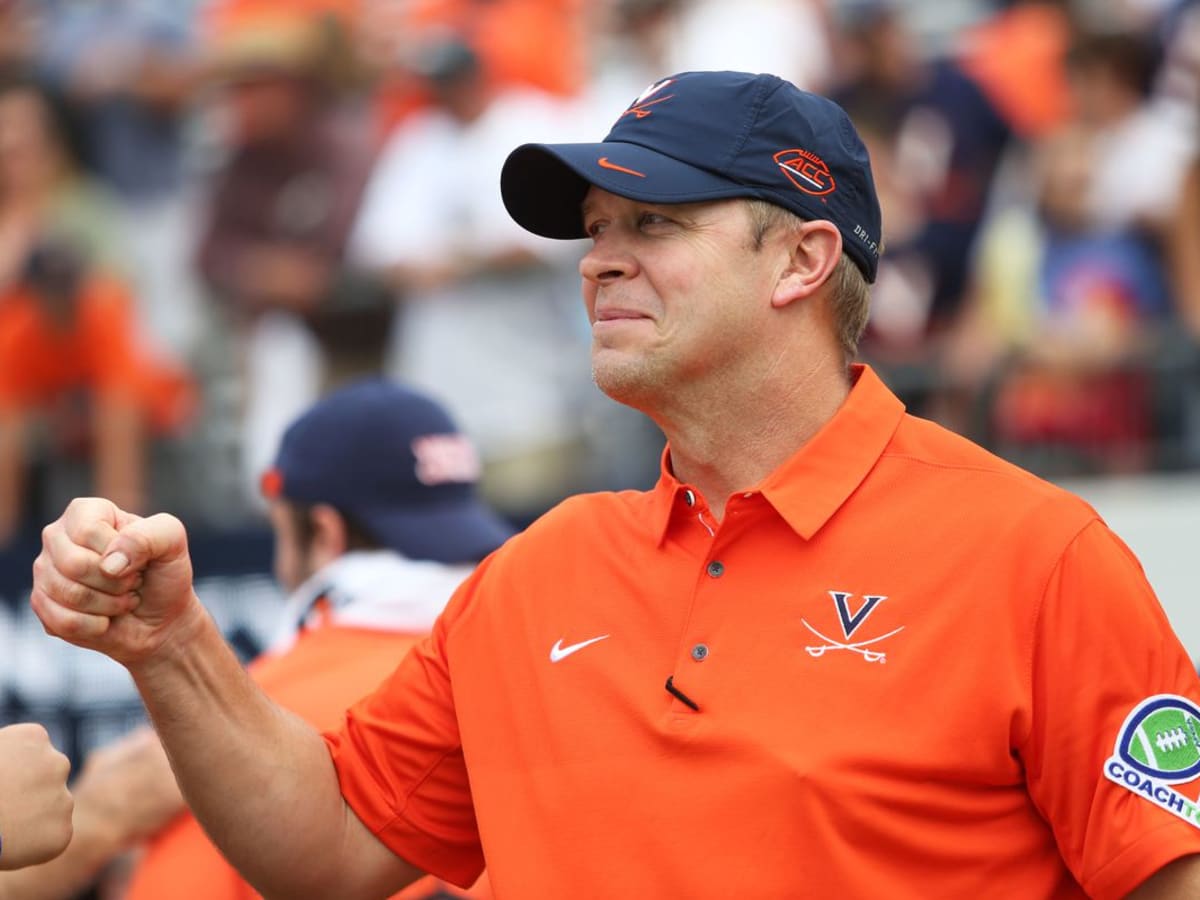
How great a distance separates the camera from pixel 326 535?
388cm

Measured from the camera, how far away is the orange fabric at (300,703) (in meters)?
3.33

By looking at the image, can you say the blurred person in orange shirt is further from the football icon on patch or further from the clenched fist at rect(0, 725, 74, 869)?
the football icon on patch

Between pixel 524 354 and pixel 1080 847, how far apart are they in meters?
5.40

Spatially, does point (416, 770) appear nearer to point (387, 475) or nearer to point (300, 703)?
point (300, 703)

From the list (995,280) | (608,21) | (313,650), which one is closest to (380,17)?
(608,21)

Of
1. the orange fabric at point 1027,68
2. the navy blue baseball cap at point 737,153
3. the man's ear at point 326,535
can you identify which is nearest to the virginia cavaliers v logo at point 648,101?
the navy blue baseball cap at point 737,153

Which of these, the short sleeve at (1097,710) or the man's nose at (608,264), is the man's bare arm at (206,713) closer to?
the man's nose at (608,264)

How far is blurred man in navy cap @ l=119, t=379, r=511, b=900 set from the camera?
3561 millimetres

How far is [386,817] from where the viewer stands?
9.27 feet

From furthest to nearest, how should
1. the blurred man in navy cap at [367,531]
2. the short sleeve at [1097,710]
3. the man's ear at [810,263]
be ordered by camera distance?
1. the blurred man in navy cap at [367,531]
2. the man's ear at [810,263]
3. the short sleeve at [1097,710]

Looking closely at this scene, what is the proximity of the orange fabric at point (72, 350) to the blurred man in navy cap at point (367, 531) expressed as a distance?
410cm

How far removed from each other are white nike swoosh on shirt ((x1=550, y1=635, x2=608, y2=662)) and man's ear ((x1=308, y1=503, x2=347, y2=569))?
1.23m

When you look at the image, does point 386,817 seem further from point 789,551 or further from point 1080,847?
point 1080,847

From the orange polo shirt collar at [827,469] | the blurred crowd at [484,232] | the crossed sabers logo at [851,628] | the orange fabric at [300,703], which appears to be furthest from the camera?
the blurred crowd at [484,232]
